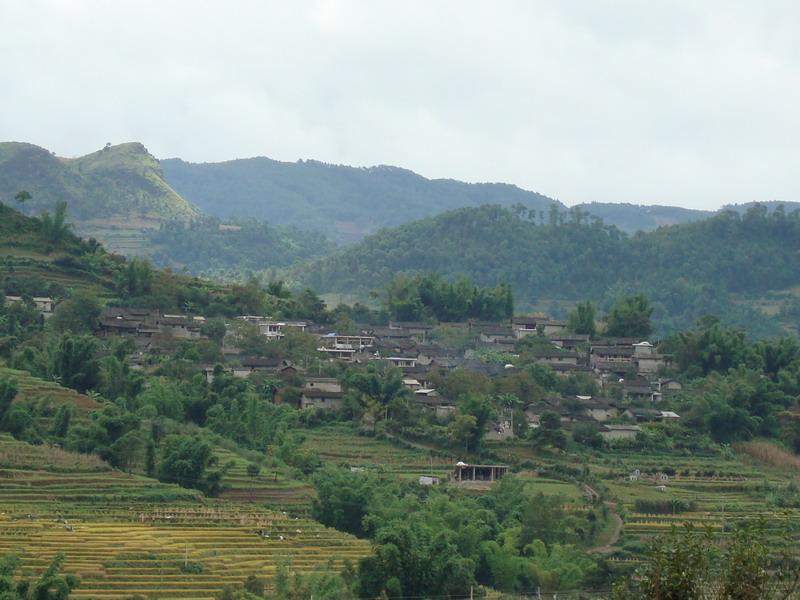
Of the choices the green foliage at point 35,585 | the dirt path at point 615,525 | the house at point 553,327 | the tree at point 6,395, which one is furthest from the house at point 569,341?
the green foliage at point 35,585

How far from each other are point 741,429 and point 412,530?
71.4ft

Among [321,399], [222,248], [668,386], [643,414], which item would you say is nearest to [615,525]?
[643,414]

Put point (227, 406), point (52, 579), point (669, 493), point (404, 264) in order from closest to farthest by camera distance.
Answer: point (52, 579), point (669, 493), point (227, 406), point (404, 264)

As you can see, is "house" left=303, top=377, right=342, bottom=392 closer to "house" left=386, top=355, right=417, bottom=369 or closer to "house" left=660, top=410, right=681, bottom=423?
"house" left=386, top=355, right=417, bottom=369

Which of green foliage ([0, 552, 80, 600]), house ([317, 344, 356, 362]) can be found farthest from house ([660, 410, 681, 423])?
green foliage ([0, 552, 80, 600])

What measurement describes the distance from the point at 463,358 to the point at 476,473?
18857 mm

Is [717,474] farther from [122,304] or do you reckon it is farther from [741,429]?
[122,304]

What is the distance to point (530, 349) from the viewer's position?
63.3 metres

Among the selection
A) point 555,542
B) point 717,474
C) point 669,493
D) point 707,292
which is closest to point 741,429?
point 717,474

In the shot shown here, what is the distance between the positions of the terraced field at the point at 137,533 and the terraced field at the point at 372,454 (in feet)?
23.4

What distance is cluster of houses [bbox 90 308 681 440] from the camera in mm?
51375

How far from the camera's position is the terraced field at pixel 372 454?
4391 cm

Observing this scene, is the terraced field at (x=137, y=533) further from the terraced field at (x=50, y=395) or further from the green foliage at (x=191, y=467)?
the terraced field at (x=50, y=395)

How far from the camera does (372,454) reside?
45500mm
